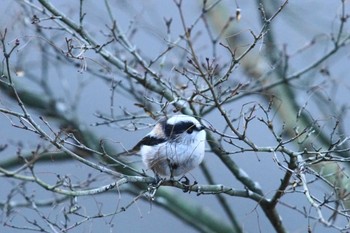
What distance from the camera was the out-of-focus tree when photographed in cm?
367

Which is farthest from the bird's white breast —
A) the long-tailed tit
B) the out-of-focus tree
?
the out-of-focus tree

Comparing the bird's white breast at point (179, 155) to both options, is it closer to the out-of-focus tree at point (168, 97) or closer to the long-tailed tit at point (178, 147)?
the long-tailed tit at point (178, 147)

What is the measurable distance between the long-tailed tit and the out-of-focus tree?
0.09 meters

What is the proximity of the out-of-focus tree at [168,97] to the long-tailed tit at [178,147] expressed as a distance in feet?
0.31

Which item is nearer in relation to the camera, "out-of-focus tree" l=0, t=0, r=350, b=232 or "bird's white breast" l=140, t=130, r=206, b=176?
"out-of-focus tree" l=0, t=0, r=350, b=232

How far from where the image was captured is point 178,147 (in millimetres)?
4172

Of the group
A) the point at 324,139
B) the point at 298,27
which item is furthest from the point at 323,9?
the point at 324,139

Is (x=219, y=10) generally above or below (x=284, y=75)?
above

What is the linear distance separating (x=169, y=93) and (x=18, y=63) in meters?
1.02

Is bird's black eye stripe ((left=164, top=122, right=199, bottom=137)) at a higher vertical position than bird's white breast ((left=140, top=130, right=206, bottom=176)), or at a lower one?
higher

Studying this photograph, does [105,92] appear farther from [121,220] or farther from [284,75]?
[284,75]

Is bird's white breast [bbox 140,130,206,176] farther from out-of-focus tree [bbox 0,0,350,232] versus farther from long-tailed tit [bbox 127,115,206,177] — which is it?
out-of-focus tree [bbox 0,0,350,232]

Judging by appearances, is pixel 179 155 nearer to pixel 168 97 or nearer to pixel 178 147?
pixel 178 147

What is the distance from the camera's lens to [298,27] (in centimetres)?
577
